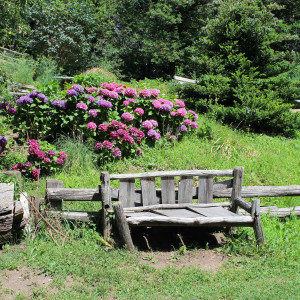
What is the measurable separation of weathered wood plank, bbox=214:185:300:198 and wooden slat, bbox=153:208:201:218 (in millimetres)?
525

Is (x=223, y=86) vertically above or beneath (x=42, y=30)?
beneath

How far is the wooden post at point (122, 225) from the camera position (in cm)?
388

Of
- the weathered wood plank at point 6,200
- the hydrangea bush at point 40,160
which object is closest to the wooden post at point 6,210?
the weathered wood plank at point 6,200

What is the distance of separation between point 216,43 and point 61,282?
7.77 m

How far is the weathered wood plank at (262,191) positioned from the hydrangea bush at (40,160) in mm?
2656

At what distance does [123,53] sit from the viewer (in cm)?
1883

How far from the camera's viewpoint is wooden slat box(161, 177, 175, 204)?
4.32m

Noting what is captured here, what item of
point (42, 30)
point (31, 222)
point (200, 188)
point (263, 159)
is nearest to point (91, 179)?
point (31, 222)

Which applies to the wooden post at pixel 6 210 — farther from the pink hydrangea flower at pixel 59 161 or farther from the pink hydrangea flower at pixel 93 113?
the pink hydrangea flower at pixel 93 113

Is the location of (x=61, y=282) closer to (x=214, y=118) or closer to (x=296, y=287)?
(x=296, y=287)

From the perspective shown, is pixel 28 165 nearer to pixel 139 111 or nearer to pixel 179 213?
pixel 139 111

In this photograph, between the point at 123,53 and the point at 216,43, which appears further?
the point at 123,53

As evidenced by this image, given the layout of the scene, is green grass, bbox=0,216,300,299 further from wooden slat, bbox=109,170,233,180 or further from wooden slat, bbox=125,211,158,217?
wooden slat, bbox=109,170,233,180

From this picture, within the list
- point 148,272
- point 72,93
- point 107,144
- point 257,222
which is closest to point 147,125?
point 107,144
